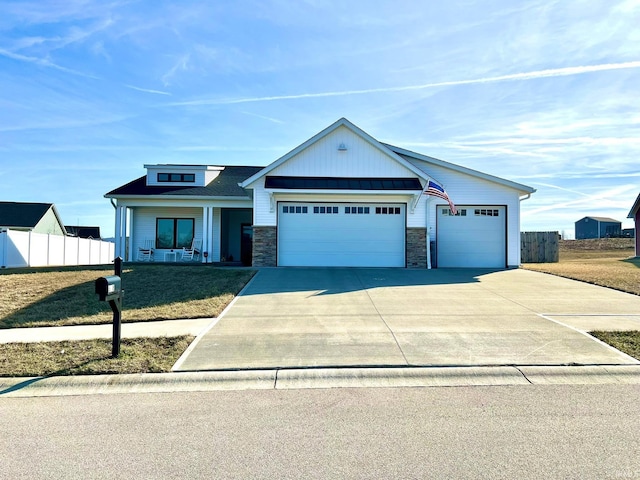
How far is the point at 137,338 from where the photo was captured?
7.48m

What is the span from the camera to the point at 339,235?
733 inches

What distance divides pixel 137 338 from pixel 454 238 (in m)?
14.7

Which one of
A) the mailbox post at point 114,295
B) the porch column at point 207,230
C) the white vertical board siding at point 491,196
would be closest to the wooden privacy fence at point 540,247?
the white vertical board siding at point 491,196

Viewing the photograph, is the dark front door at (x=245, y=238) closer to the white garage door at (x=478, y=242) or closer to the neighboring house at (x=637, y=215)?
the white garage door at (x=478, y=242)

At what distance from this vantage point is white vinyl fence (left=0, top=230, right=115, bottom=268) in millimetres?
22172

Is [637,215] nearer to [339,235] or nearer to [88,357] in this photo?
[339,235]

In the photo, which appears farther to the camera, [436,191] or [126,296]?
[436,191]

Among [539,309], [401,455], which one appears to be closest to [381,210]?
[539,309]

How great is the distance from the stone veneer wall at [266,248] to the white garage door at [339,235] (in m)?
0.31

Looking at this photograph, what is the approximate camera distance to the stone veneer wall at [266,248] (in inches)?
726

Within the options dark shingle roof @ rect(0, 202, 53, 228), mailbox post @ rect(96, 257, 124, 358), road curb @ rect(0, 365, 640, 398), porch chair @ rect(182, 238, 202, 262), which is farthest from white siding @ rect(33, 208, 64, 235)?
road curb @ rect(0, 365, 640, 398)

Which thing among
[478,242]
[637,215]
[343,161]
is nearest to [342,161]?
[343,161]

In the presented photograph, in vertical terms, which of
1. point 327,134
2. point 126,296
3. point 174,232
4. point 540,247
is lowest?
point 126,296

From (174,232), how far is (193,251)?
1.74 metres
